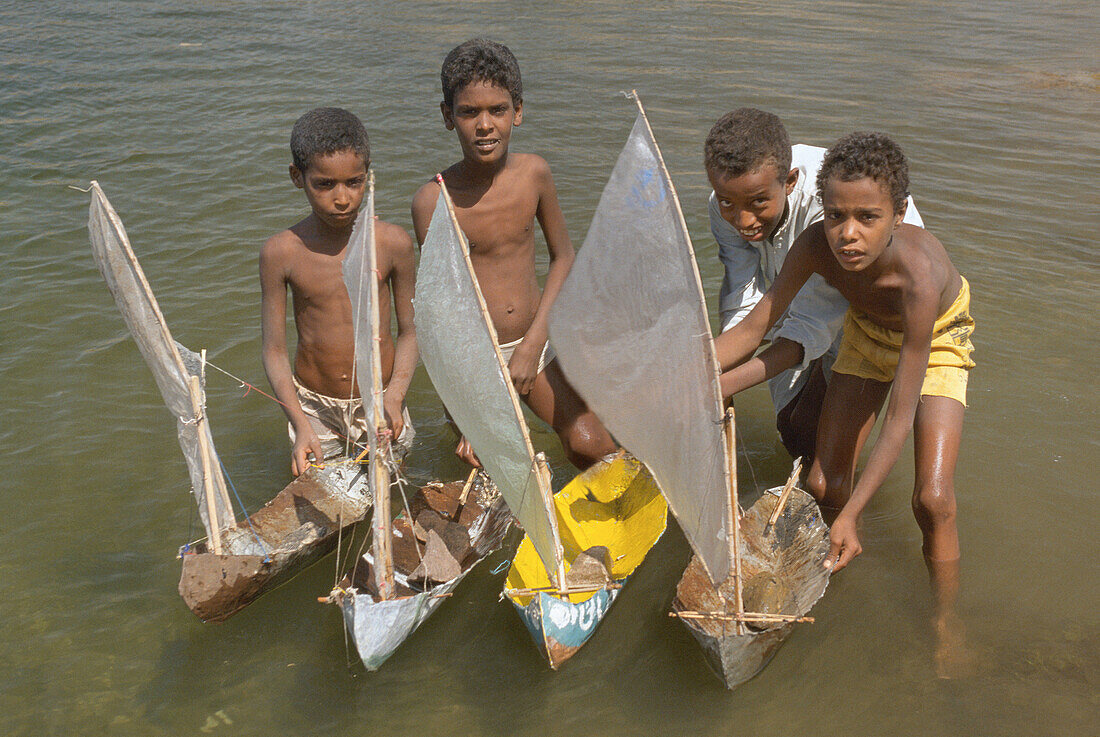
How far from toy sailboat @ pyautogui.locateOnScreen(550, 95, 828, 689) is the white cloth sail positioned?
1.13 ft

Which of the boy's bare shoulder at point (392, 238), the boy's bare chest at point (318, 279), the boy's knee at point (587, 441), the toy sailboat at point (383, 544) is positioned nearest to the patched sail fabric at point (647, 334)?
the toy sailboat at point (383, 544)

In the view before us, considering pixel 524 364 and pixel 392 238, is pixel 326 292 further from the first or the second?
pixel 524 364

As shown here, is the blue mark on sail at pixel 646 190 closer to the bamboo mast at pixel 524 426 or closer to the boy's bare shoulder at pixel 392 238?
the bamboo mast at pixel 524 426

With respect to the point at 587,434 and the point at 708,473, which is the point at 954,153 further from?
the point at 708,473

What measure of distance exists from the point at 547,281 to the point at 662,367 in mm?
1539

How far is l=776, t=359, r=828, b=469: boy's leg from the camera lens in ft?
15.4

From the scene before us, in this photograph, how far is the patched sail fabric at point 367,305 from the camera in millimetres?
3098

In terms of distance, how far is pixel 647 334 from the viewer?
3.00m

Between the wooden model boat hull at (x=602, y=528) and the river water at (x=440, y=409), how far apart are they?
0.17 meters

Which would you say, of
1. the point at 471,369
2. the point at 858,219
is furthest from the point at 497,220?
the point at 858,219

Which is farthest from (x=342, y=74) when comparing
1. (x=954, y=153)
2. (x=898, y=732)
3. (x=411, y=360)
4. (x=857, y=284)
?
(x=898, y=732)

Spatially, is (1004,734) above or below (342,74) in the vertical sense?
below

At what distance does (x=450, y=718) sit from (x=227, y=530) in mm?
1336

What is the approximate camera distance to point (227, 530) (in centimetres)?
400
